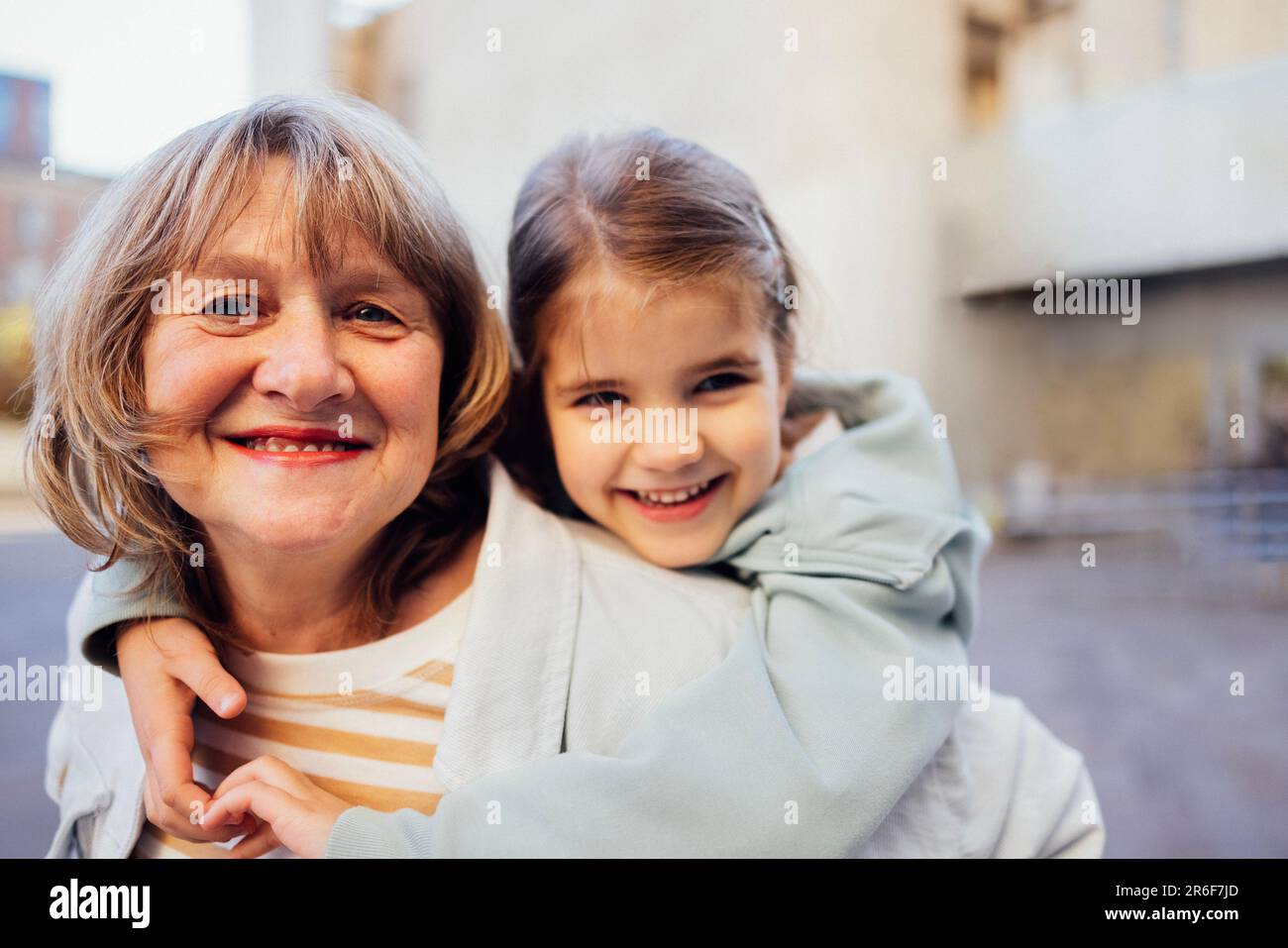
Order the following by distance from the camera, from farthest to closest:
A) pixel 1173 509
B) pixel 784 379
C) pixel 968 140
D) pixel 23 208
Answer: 1. pixel 1173 509
2. pixel 968 140
3. pixel 23 208
4. pixel 784 379

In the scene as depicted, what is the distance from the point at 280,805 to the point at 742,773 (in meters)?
0.30

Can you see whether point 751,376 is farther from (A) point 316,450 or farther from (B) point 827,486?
(A) point 316,450

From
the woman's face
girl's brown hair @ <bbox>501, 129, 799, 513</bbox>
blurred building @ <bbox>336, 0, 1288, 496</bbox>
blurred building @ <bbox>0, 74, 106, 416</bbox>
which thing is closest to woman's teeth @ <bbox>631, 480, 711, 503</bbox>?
girl's brown hair @ <bbox>501, 129, 799, 513</bbox>

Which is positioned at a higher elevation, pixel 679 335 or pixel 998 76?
pixel 998 76

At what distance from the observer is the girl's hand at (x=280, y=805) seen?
0.59 meters

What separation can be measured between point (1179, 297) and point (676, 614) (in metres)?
3.85

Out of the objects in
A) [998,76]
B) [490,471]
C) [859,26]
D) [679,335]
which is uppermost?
[859,26]

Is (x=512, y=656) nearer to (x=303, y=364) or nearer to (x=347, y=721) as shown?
(x=347, y=721)

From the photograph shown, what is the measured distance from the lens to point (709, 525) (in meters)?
0.76

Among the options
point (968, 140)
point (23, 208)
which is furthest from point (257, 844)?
point (968, 140)

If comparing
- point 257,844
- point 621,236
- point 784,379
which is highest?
point 621,236
